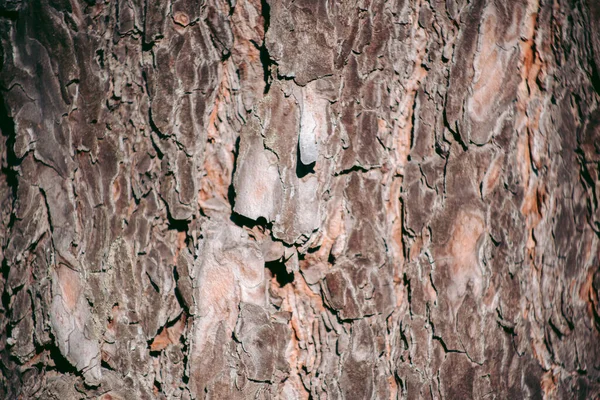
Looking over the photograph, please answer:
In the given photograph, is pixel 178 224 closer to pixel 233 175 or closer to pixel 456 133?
pixel 233 175

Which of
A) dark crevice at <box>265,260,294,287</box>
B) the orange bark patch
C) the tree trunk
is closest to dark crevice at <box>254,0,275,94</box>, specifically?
the tree trunk

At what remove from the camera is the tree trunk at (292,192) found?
1098 mm

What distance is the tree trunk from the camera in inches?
43.2

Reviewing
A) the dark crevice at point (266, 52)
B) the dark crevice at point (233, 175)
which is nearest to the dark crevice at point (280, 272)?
the dark crevice at point (233, 175)

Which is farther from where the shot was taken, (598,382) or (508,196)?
(598,382)

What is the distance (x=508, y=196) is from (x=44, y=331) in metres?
1.10

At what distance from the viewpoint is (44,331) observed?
3.94 ft

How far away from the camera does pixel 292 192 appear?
42.6 inches

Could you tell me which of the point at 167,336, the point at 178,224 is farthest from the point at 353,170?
the point at 167,336

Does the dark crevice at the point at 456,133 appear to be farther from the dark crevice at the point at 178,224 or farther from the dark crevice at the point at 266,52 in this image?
the dark crevice at the point at 178,224

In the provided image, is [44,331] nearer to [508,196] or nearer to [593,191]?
[508,196]

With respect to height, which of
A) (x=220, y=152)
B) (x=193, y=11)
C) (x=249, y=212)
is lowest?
(x=249, y=212)

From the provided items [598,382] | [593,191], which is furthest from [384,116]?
[598,382]

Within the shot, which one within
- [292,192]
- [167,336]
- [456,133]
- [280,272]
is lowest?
[167,336]
